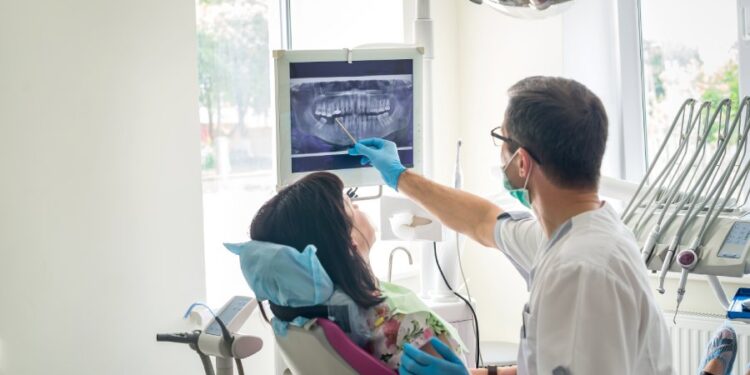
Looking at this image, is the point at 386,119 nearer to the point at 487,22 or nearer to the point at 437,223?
the point at 437,223

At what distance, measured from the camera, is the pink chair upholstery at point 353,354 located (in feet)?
5.85

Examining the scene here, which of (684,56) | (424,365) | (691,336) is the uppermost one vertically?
(684,56)

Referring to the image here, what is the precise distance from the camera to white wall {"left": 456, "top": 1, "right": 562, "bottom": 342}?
3.71 m

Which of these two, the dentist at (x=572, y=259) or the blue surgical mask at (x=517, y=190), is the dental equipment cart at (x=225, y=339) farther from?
the blue surgical mask at (x=517, y=190)

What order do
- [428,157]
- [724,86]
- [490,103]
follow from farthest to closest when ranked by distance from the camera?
1. [490,103]
2. [724,86]
3. [428,157]

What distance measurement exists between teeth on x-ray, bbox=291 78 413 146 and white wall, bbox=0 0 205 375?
46 cm

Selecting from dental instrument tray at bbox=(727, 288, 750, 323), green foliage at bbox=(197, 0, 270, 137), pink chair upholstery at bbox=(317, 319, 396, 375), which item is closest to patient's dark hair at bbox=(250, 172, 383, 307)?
pink chair upholstery at bbox=(317, 319, 396, 375)

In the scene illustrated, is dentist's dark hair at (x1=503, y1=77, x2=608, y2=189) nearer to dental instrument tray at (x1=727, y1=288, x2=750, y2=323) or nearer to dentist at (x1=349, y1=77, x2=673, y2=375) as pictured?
dentist at (x1=349, y1=77, x2=673, y2=375)

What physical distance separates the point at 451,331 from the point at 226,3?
171 cm

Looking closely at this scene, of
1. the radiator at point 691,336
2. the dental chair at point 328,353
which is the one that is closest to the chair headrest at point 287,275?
the dental chair at point 328,353

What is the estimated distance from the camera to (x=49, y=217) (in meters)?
2.31

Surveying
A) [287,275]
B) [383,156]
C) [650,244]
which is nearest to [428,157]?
[383,156]

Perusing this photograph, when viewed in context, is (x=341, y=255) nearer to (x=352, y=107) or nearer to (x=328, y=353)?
(x=328, y=353)

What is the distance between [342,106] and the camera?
245 centimetres
